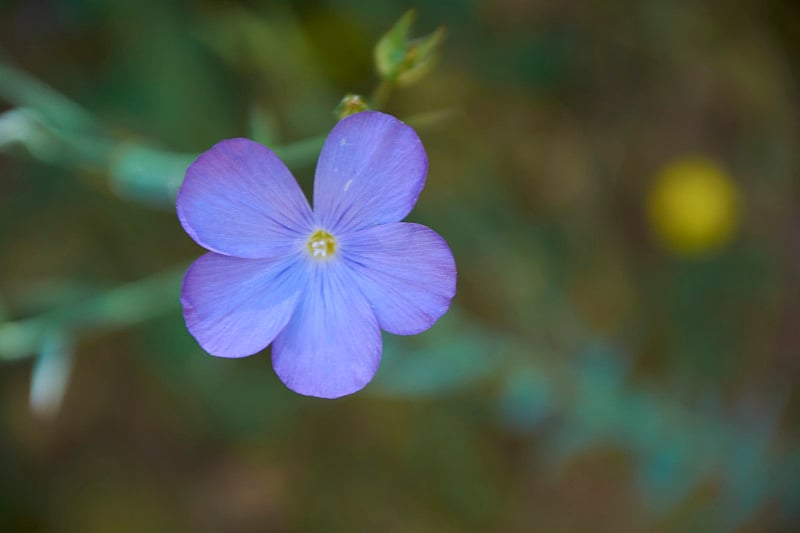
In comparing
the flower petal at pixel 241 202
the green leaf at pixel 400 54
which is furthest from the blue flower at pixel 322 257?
the green leaf at pixel 400 54

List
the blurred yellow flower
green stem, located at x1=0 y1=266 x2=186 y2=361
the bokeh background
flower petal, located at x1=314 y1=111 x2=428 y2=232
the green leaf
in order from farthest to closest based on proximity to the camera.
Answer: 1. the bokeh background
2. the blurred yellow flower
3. green stem, located at x1=0 y1=266 x2=186 y2=361
4. the green leaf
5. flower petal, located at x1=314 y1=111 x2=428 y2=232

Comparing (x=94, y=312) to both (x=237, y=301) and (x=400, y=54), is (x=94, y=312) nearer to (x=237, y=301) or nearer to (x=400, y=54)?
(x=237, y=301)

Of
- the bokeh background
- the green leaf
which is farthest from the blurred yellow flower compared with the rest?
the green leaf

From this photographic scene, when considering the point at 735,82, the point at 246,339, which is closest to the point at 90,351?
the point at 246,339

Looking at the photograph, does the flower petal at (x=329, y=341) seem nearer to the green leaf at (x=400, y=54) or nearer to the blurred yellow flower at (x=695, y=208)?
the green leaf at (x=400, y=54)

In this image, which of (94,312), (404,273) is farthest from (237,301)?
(94,312)

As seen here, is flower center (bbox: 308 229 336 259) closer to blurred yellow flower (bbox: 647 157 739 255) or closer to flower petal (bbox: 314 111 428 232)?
flower petal (bbox: 314 111 428 232)

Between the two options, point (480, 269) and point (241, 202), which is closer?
point (241, 202)
